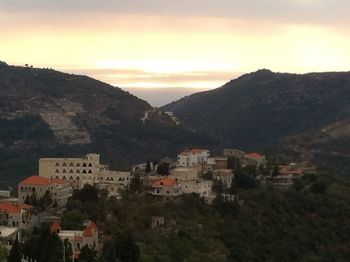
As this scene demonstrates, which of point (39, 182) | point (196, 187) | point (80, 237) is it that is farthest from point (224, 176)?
point (80, 237)

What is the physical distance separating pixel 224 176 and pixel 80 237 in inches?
601

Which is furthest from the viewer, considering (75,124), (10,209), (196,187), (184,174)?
(75,124)

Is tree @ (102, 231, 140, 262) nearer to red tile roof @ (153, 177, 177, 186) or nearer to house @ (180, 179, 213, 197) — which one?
red tile roof @ (153, 177, 177, 186)

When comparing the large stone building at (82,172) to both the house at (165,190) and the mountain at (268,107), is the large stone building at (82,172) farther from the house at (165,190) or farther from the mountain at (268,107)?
the mountain at (268,107)

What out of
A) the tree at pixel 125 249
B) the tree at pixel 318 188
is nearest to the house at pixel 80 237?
the tree at pixel 125 249

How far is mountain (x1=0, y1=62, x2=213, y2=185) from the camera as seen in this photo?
91.4 meters

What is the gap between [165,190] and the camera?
151 ft

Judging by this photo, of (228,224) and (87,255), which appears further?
(228,224)

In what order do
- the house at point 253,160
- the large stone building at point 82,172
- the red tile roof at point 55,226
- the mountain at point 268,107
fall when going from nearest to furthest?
the red tile roof at point 55,226, the large stone building at point 82,172, the house at point 253,160, the mountain at point 268,107

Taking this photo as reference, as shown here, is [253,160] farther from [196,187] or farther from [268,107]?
[268,107]

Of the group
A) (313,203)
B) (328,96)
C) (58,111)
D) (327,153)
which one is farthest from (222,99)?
(313,203)

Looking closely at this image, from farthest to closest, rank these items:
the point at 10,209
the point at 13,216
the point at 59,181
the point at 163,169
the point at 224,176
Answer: the point at 224,176, the point at 163,169, the point at 59,181, the point at 10,209, the point at 13,216

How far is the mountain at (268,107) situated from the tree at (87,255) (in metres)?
78.0

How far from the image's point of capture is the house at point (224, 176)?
5017 cm
